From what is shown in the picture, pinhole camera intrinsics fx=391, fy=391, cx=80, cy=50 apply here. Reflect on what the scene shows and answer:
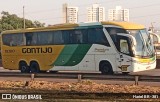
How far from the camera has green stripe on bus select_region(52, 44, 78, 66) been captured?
80.6ft

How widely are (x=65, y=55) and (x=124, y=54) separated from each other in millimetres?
4521

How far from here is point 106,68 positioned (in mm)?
23062

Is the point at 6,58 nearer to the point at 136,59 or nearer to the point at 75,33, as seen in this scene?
the point at 75,33

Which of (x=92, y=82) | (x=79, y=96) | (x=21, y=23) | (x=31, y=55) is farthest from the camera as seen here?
(x=21, y=23)

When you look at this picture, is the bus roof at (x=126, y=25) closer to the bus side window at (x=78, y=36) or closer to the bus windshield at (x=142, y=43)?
the bus windshield at (x=142, y=43)

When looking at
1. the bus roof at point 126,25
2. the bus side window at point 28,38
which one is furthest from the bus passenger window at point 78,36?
the bus side window at point 28,38

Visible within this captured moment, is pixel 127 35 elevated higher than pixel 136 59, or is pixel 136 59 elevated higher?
pixel 127 35

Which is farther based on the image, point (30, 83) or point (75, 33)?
point (75, 33)

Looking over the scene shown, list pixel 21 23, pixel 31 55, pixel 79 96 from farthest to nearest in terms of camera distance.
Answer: pixel 21 23 < pixel 31 55 < pixel 79 96

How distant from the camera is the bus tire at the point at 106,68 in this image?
22891 mm

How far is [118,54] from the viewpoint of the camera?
2244cm

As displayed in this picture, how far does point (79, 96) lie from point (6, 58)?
54.7ft

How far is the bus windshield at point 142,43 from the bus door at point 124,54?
0.48 m

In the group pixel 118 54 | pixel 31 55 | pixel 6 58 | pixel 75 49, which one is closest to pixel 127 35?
pixel 118 54
